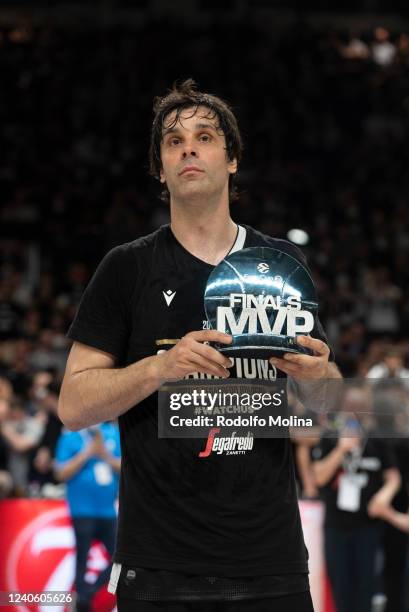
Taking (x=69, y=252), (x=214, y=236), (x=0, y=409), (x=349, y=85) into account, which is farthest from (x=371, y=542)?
(x=349, y=85)

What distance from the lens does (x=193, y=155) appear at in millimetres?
2518

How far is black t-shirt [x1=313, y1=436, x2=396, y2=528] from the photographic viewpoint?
23.6 ft

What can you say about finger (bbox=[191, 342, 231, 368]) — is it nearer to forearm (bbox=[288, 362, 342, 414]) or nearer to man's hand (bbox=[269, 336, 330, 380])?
man's hand (bbox=[269, 336, 330, 380])

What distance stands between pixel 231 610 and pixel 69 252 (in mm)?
12036

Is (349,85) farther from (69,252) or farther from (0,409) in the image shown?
(0,409)

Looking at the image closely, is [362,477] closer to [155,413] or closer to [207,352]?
[155,413]

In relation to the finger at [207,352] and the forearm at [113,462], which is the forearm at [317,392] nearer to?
the finger at [207,352]

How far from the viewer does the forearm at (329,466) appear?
7203 mm

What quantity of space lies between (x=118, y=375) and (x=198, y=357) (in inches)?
12.0

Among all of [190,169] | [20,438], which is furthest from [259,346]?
[20,438]

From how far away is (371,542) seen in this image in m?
7.21

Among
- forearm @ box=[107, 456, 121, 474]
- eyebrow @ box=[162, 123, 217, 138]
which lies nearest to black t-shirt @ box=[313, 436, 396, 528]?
forearm @ box=[107, 456, 121, 474]

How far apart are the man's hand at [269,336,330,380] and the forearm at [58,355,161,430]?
30 centimetres

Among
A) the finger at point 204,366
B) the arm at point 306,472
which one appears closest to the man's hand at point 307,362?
the finger at point 204,366
